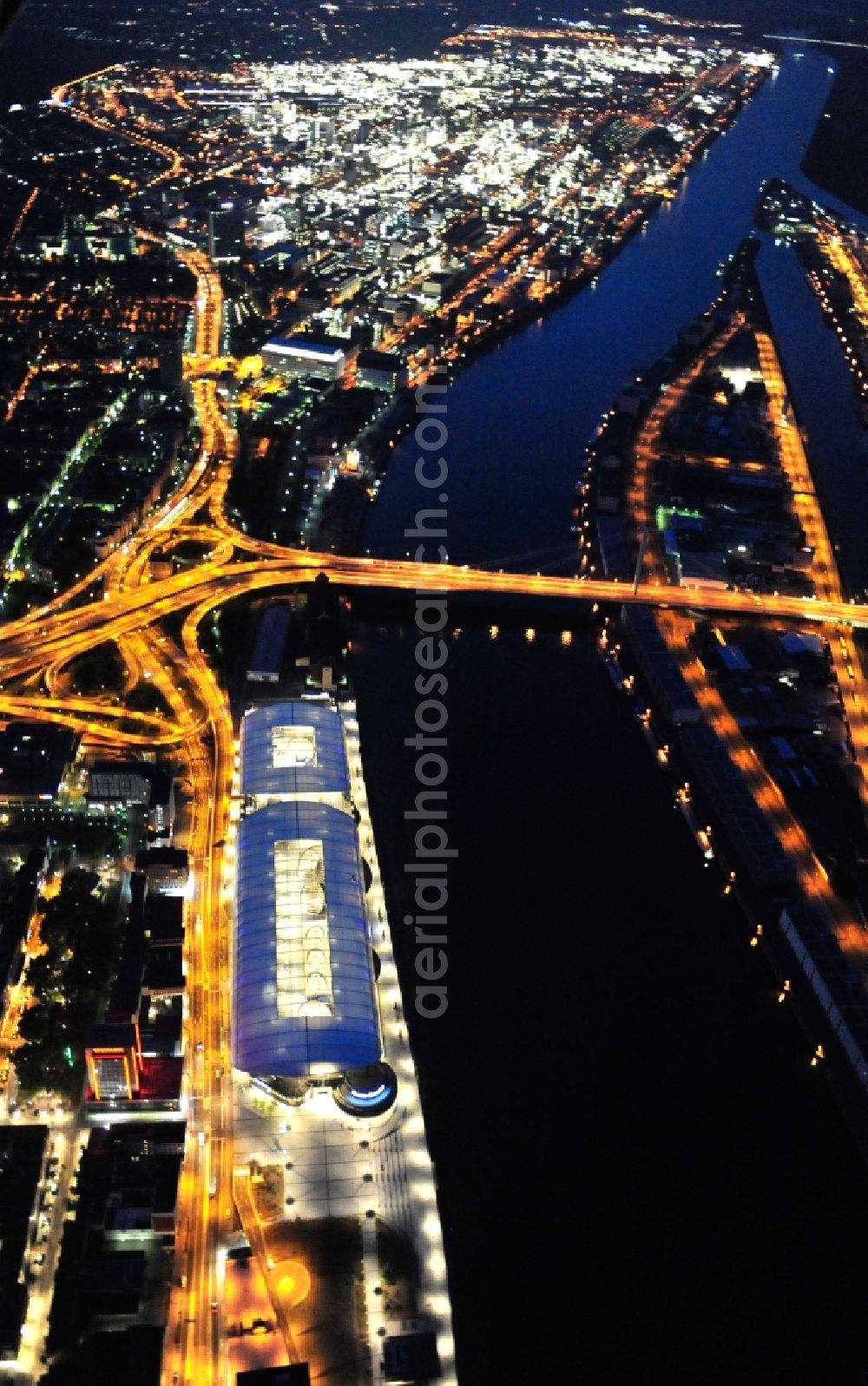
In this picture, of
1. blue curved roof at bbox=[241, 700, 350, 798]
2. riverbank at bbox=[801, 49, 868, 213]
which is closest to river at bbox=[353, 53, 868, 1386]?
blue curved roof at bbox=[241, 700, 350, 798]

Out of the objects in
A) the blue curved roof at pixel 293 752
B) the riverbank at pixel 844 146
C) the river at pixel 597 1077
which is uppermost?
the riverbank at pixel 844 146

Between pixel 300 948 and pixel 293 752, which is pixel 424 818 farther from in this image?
pixel 300 948

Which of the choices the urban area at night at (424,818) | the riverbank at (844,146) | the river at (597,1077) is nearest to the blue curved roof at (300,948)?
the urban area at night at (424,818)

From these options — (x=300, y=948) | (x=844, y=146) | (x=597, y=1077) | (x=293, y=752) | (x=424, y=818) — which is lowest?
(x=597, y=1077)

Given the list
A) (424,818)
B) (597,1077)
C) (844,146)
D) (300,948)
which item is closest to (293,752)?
(424,818)

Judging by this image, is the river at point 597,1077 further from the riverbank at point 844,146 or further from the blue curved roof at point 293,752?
the riverbank at point 844,146

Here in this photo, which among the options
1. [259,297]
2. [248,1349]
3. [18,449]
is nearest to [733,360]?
[259,297]
